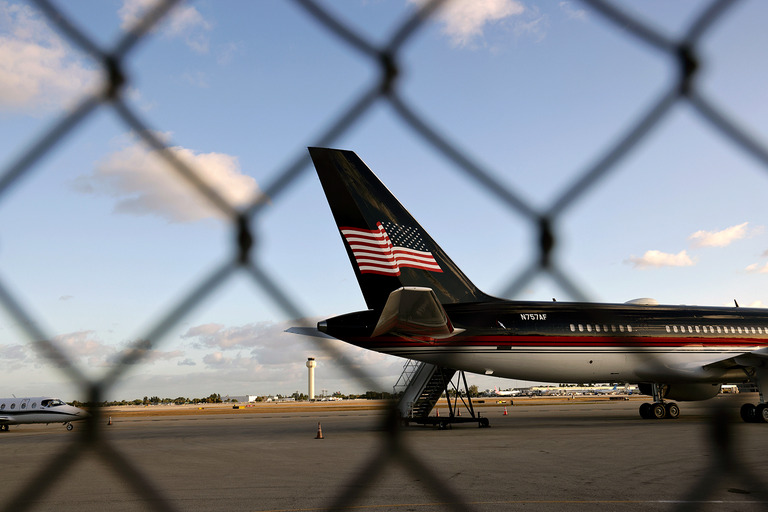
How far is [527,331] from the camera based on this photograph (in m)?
17.7

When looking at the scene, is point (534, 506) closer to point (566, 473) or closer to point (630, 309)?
point (566, 473)

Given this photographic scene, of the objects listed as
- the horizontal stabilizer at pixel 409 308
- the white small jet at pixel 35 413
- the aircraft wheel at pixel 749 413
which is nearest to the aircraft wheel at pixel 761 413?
the aircraft wheel at pixel 749 413

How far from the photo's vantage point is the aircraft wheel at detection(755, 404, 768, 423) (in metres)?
18.9

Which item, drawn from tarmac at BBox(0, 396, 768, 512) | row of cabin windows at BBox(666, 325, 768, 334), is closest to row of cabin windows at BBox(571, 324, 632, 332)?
row of cabin windows at BBox(666, 325, 768, 334)

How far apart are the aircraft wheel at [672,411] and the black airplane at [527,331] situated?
0.13 ft

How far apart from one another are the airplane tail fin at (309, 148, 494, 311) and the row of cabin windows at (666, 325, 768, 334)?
8779 mm

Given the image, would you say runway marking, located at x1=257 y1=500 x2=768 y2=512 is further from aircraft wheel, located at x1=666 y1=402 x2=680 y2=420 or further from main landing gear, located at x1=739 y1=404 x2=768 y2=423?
aircraft wheel, located at x1=666 y1=402 x2=680 y2=420

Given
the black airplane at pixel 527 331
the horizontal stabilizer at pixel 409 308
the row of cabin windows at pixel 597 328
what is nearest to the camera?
the horizontal stabilizer at pixel 409 308

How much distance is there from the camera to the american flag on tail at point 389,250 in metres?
11.9

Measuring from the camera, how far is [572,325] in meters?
18.4

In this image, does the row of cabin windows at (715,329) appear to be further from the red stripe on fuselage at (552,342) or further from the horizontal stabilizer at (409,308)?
the horizontal stabilizer at (409,308)

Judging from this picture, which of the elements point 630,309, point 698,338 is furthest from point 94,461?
point 698,338

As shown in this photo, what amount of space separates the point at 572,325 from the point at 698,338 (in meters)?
5.19

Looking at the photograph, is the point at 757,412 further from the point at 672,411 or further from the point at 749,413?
the point at 672,411
